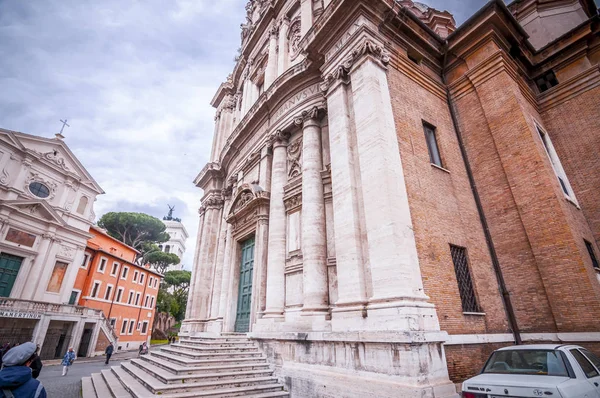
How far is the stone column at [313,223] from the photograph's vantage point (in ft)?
27.6

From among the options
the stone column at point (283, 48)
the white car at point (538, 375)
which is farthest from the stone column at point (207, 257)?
the white car at point (538, 375)

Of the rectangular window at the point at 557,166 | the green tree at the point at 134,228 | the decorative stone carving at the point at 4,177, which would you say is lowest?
the rectangular window at the point at 557,166

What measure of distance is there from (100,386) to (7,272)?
19.9 m

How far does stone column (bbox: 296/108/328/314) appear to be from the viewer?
8.42m

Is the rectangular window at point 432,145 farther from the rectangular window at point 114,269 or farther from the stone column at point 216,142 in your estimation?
the rectangular window at point 114,269

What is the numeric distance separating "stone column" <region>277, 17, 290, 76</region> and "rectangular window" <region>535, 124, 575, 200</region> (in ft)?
35.7

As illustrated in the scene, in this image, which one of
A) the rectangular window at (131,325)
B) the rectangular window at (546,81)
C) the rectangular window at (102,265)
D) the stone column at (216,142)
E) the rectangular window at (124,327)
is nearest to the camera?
the rectangular window at (546,81)

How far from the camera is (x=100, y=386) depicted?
8117 millimetres

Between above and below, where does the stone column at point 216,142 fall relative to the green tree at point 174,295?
above

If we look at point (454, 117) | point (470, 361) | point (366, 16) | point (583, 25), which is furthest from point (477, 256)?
point (583, 25)

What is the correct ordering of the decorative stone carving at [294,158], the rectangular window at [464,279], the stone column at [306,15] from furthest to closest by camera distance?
the stone column at [306,15]
the decorative stone carving at [294,158]
the rectangular window at [464,279]

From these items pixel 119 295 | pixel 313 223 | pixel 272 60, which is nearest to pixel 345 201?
pixel 313 223

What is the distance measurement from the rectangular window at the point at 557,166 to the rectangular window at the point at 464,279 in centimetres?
454

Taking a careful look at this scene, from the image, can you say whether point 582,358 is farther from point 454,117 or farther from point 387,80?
point 454,117
